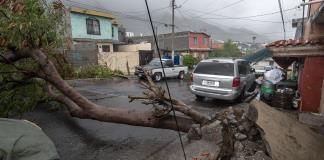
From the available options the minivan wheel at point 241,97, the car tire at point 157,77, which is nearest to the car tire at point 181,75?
the car tire at point 157,77

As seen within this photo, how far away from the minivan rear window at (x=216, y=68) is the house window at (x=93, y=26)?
21.2 metres

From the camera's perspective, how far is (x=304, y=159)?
391cm

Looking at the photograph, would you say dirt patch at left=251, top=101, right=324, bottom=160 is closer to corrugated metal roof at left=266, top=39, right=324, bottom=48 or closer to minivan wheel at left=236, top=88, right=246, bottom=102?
corrugated metal roof at left=266, top=39, right=324, bottom=48

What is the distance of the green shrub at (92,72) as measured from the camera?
19.2 m

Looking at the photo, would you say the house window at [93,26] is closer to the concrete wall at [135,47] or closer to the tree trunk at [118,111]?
the concrete wall at [135,47]

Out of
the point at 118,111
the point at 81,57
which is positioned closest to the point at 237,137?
the point at 118,111

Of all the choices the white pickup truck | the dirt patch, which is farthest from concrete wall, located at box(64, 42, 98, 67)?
the dirt patch

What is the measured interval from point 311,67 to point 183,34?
37495 mm

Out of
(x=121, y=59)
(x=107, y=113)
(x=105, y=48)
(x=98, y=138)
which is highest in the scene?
(x=105, y=48)

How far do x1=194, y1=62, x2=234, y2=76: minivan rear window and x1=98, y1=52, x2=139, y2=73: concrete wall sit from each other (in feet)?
46.7

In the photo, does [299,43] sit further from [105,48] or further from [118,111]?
[105,48]

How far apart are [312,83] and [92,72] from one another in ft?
53.0

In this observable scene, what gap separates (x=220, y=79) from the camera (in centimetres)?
944

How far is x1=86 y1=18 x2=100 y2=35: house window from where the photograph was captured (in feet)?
91.0
